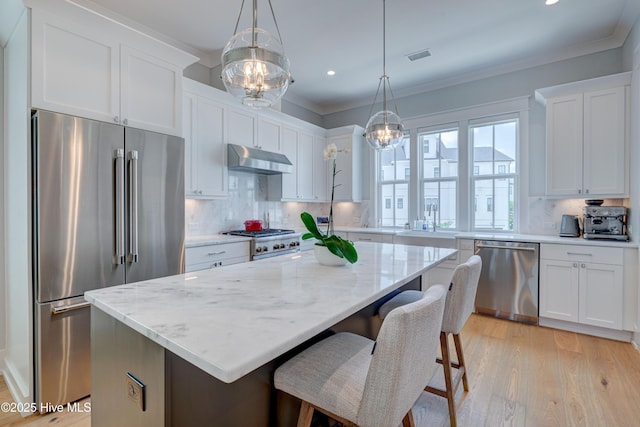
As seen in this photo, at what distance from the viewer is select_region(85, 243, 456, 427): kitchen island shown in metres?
0.85

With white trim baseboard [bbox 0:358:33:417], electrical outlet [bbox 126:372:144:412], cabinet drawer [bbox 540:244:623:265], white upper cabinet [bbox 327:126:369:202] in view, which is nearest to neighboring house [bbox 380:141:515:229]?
white upper cabinet [bbox 327:126:369:202]

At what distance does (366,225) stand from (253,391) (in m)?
4.28

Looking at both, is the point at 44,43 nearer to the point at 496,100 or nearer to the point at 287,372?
the point at 287,372

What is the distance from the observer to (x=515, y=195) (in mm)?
4074

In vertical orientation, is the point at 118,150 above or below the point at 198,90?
below

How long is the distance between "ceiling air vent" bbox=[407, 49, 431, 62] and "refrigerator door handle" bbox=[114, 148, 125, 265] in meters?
3.27

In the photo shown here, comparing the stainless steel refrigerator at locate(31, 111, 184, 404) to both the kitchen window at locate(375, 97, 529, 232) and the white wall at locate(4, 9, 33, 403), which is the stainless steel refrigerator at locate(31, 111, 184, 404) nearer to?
the white wall at locate(4, 9, 33, 403)

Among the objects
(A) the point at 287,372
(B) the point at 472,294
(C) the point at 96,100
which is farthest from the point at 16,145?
(B) the point at 472,294

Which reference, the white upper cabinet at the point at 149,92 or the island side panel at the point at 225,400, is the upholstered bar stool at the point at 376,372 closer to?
the island side panel at the point at 225,400

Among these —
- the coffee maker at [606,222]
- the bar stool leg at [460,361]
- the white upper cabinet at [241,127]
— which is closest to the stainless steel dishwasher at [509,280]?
the coffee maker at [606,222]

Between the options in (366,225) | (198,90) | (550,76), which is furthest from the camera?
→ (366,225)

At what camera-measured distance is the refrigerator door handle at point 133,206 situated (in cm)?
232

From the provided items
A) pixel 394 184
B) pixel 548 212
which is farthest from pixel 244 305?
pixel 394 184

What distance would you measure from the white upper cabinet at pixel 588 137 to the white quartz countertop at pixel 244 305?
2615 mm
